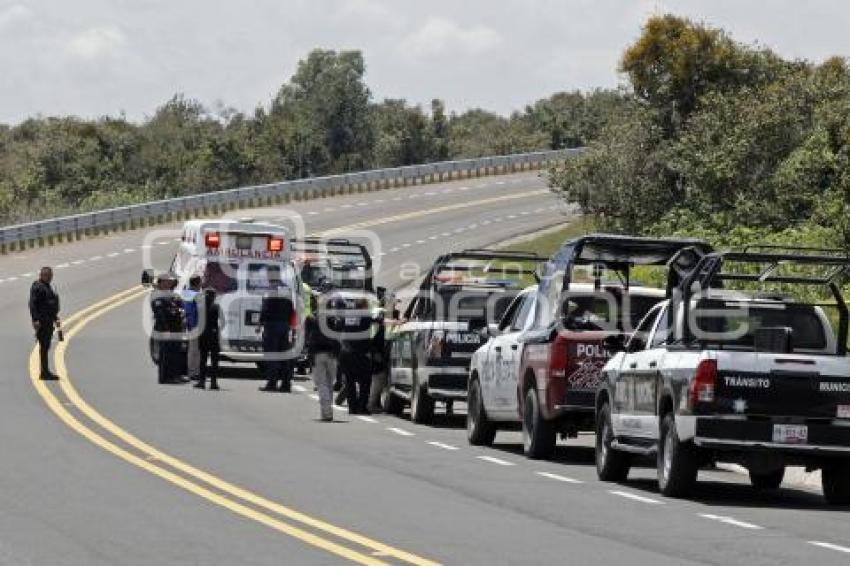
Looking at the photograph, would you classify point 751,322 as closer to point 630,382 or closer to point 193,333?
point 630,382

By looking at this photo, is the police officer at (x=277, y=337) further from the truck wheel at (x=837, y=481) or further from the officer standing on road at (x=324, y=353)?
the truck wheel at (x=837, y=481)

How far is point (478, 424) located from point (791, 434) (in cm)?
713

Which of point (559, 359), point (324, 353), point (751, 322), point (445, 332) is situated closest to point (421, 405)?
point (445, 332)

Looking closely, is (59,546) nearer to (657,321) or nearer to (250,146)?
(657,321)

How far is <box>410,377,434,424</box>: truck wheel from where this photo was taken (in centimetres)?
2783

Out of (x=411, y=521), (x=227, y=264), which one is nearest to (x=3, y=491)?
(x=411, y=521)

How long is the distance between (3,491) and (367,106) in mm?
135609

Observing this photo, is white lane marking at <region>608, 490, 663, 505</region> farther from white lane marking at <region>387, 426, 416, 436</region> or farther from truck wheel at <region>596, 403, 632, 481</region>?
white lane marking at <region>387, 426, 416, 436</region>

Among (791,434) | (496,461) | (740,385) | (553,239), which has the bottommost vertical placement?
(553,239)

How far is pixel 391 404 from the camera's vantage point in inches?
1184

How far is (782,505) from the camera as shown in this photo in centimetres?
1861

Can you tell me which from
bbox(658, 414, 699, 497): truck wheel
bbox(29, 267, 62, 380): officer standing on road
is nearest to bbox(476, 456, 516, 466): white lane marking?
bbox(658, 414, 699, 497): truck wheel

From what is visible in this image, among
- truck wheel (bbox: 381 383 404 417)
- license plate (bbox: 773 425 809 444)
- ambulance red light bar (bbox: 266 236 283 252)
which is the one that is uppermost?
ambulance red light bar (bbox: 266 236 283 252)

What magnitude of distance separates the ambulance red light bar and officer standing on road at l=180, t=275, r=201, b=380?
2.02 m
